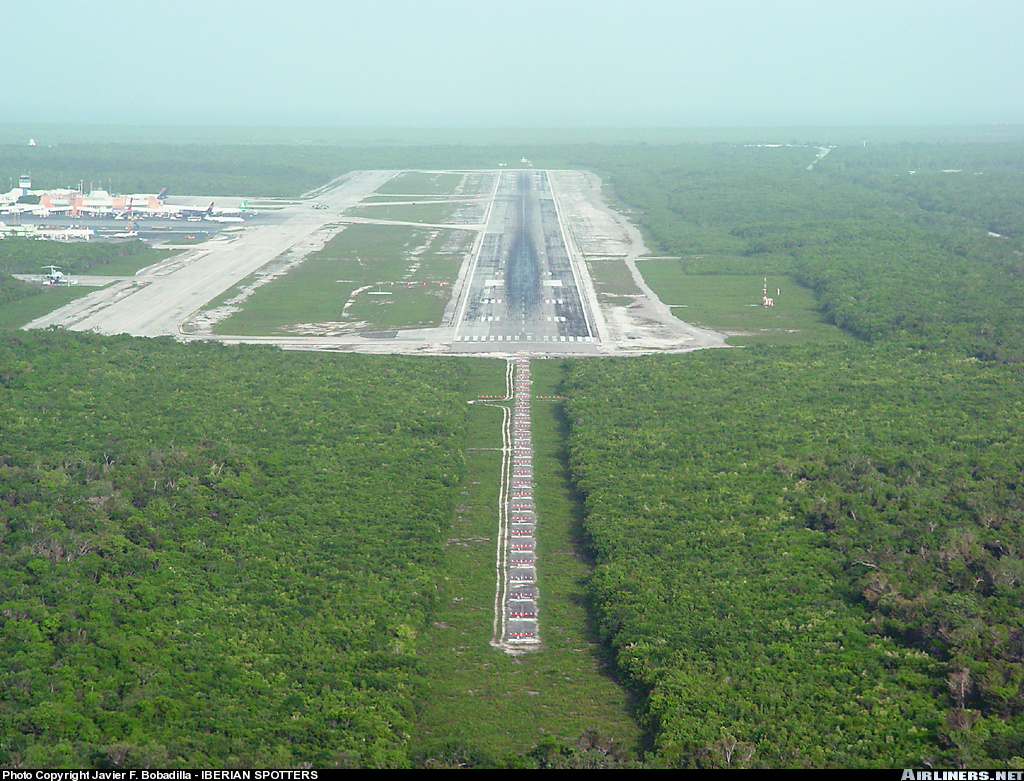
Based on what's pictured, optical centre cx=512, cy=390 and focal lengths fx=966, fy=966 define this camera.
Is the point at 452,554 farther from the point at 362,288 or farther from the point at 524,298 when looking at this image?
the point at 362,288

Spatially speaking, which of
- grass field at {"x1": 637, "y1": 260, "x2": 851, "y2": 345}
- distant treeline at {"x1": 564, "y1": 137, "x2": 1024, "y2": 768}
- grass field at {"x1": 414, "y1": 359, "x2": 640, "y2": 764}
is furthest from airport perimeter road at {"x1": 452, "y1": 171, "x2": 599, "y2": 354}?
grass field at {"x1": 414, "y1": 359, "x2": 640, "y2": 764}

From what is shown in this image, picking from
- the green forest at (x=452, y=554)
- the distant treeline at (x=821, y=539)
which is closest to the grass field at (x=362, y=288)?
the green forest at (x=452, y=554)

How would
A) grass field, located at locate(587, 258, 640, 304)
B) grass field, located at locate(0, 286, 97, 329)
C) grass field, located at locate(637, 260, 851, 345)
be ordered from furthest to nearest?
grass field, located at locate(587, 258, 640, 304) → grass field, located at locate(637, 260, 851, 345) → grass field, located at locate(0, 286, 97, 329)

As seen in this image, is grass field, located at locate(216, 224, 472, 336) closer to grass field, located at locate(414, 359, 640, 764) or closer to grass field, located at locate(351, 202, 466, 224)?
grass field, located at locate(351, 202, 466, 224)

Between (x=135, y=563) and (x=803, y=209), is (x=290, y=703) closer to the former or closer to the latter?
(x=135, y=563)

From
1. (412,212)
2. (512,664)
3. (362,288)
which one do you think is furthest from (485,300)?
(412,212)

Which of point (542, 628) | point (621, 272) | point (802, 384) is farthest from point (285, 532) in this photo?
point (621, 272)
